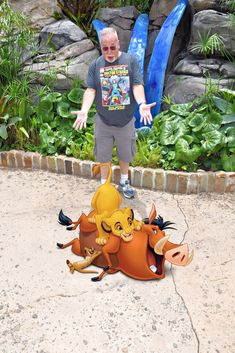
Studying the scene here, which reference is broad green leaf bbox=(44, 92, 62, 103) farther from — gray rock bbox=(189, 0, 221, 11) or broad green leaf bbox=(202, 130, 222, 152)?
gray rock bbox=(189, 0, 221, 11)

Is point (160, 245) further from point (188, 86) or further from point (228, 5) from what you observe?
point (228, 5)

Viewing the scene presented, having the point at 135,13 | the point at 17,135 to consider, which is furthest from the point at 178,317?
the point at 135,13

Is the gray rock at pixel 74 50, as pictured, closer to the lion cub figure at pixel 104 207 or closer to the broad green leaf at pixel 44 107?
the broad green leaf at pixel 44 107

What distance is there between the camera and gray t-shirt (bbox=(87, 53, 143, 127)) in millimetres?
3107

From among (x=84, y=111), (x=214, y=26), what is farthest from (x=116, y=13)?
(x=84, y=111)

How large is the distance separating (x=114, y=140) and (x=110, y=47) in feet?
2.61

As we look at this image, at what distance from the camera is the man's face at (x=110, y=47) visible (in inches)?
116

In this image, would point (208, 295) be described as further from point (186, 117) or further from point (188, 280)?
point (186, 117)

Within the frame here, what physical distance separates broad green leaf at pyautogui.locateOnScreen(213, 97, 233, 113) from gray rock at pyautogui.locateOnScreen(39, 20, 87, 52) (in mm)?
1886

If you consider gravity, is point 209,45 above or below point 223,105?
above

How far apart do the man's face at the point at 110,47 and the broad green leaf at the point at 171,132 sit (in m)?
1.17

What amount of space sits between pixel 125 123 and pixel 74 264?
1140mm

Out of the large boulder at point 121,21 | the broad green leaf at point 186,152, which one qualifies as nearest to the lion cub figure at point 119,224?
the broad green leaf at point 186,152

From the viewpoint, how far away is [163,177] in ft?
12.4
